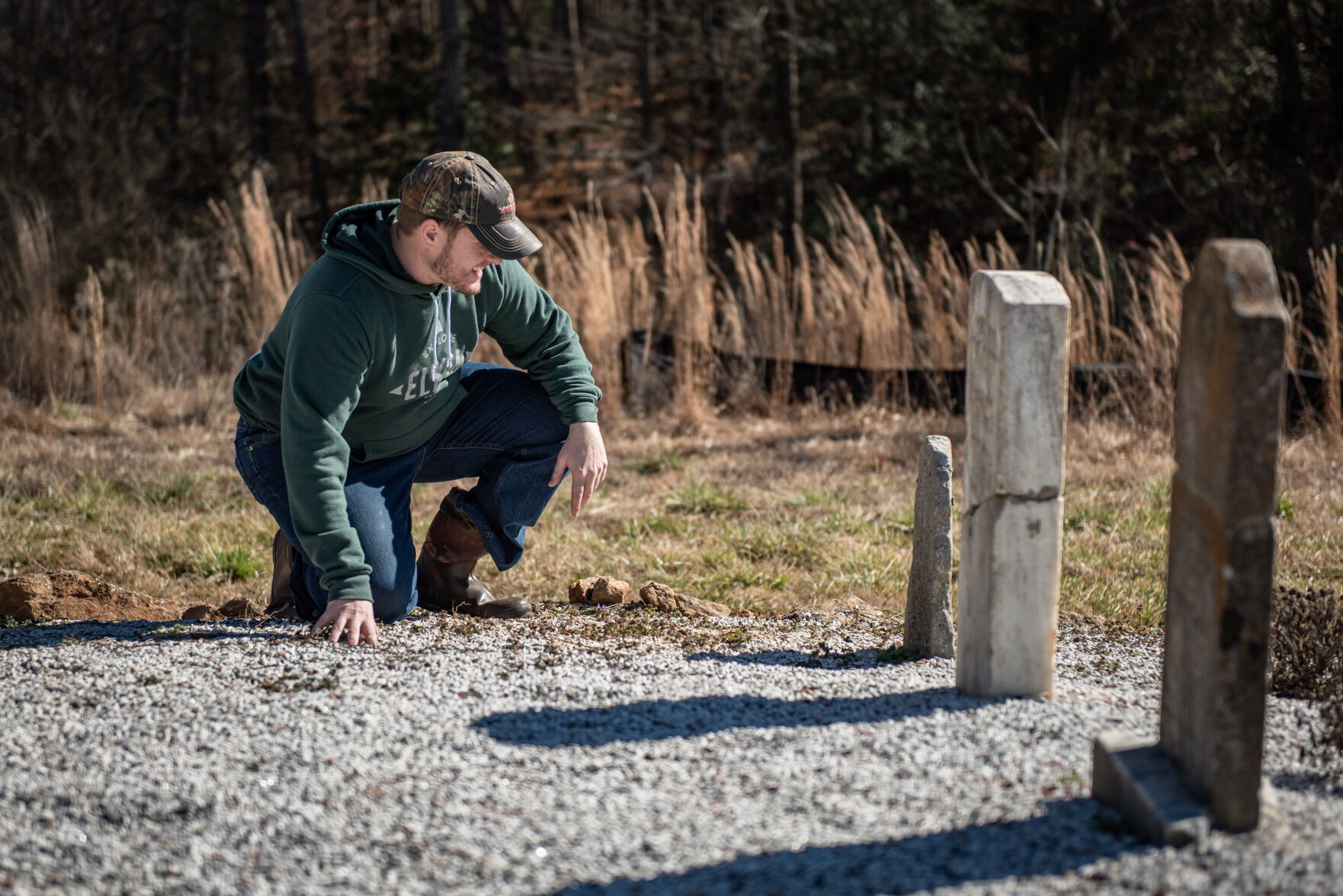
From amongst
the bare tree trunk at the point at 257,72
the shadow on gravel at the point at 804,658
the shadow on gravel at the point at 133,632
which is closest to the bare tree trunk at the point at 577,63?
the bare tree trunk at the point at 257,72

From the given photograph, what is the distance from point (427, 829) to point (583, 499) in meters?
1.40

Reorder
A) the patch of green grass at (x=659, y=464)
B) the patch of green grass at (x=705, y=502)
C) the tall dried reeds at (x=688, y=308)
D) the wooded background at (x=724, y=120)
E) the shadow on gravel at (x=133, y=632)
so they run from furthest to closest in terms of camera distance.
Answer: the wooded background at (x=724, y=120)
the tall dried reeds at (x=688, y=308)
the patch of green grass at (x=659, y=464)
the patch of green grass at (x=705, y=502)
the shadow on gravel at (x=133, y=632)

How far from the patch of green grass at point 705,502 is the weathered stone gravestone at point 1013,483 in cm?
264

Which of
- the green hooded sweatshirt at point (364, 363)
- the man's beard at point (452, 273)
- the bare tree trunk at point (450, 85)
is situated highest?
the bare tree trunk at point (450, 85)

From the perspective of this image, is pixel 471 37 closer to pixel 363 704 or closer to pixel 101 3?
pixel 101 3

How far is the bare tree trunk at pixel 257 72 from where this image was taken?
16.8 metres

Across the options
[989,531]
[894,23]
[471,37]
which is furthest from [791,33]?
[989,531]

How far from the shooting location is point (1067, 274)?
6.48 m

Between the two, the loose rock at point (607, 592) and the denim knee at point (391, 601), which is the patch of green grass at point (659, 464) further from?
the denim knee at point (391, 601)

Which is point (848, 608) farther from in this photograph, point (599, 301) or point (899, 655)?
point (599, 301)

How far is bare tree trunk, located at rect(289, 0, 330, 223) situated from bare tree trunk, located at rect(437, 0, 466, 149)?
4260 millimetres

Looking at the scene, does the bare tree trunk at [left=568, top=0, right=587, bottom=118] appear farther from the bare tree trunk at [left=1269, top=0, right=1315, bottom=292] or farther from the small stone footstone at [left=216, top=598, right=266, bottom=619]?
the small stone footstone at [left=216, top=598, right=266, bottom=619]

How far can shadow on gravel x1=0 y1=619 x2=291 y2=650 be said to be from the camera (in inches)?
116

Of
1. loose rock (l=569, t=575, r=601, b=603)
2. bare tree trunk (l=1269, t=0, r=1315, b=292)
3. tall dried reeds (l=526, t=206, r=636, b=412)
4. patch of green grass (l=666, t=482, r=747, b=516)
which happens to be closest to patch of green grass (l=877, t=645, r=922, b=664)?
loose rock (l=569, t=575, r=601, b=603)
